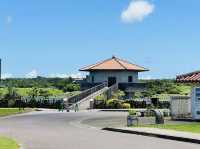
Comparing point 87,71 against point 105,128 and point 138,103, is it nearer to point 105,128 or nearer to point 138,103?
A: point 138,103

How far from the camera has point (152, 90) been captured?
3374 inches

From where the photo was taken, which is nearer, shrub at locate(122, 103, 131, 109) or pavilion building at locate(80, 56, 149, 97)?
shrub at locate(122, 103, 131, 109)

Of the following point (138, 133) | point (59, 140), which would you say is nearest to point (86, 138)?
point (59, 140)

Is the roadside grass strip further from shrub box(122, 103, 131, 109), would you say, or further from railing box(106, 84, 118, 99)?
railing box(106, 84, 118, 99)

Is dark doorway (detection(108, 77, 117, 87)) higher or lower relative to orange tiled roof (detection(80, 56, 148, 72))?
lower

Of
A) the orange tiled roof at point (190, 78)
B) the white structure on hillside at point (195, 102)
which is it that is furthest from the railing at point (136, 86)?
the white structure on hillside at point (195, 102)

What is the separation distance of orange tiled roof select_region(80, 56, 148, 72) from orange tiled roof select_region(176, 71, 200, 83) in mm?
43809

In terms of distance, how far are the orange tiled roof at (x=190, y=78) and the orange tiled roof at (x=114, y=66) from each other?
1725 inches

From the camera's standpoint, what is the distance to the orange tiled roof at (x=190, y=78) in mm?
41250

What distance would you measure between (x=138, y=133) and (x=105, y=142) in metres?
4.88

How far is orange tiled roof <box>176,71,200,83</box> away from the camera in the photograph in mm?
41250

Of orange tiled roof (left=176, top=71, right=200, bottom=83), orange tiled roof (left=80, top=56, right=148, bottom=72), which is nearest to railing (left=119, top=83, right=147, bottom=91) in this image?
orange tiled roof (left=80, top=56, right=148, bottom=72)

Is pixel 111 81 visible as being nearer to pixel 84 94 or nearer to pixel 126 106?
pixel 84 94

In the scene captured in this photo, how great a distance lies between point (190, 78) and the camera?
41688 mm
